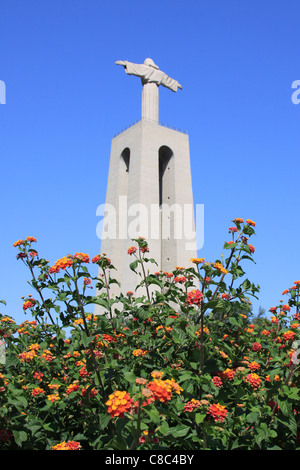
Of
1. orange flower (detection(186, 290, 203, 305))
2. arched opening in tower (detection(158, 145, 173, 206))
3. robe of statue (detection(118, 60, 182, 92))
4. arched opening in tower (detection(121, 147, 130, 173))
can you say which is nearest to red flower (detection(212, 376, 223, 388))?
orange flower (detection(186, 290, 203, 305))

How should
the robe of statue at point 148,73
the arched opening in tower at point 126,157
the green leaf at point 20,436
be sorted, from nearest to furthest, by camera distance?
the green leaf at point 20,436
the robe of statue at point 148,73
the arched opening in tower at point 126,157

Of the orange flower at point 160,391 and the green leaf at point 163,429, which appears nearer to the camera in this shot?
the orange flower at point 160,391

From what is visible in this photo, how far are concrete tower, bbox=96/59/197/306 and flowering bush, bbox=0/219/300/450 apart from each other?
28479 millimetres

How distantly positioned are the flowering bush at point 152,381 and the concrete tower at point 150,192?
2848cm

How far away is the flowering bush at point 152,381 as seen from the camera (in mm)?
2645

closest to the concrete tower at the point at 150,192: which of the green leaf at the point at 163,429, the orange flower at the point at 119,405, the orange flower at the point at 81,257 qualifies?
the orange flower at the point at 81,257

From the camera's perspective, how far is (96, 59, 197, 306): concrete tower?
3403 cm

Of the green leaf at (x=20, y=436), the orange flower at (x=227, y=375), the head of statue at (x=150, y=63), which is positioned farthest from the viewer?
the head of statue at (x=150, y=63)

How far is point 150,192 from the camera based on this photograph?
3441 centimetres

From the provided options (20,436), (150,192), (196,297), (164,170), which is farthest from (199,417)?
(164,170)

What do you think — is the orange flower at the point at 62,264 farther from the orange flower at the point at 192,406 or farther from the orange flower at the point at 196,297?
the orange flower at the point at 192,406

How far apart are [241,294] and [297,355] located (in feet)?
2.84
